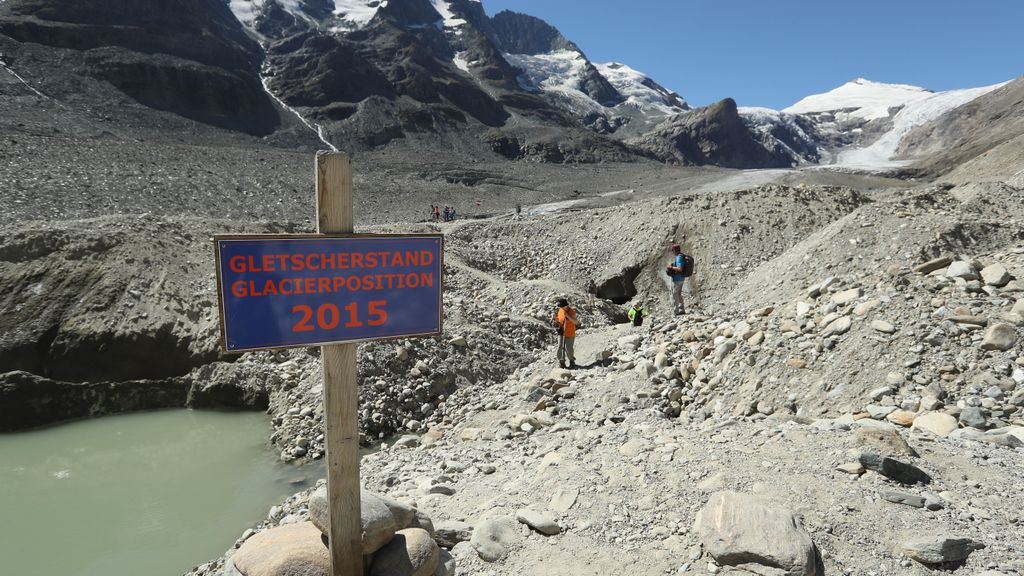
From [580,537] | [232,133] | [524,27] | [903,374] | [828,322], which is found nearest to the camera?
[580,537]

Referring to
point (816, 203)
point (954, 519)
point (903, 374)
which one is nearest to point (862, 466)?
point (954, 519)

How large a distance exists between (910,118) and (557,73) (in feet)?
292

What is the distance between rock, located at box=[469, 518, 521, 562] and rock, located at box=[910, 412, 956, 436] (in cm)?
396

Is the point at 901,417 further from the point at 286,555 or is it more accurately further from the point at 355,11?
the point at 355,11

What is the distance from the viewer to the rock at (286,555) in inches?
133

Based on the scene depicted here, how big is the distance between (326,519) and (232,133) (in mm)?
70450

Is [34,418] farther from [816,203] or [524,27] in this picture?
[524,27]

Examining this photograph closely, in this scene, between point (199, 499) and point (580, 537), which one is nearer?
point (580, 537)

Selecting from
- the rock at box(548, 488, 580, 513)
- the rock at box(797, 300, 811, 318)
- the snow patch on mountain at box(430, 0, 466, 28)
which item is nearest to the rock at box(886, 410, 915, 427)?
the rock at box(797, 300, 811, 318)

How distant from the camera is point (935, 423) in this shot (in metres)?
5.32

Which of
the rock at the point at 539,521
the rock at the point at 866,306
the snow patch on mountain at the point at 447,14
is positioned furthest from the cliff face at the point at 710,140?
the rock at the point at 539,521

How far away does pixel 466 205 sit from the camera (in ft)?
148

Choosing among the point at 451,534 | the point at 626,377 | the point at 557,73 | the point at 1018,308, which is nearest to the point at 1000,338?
the point at 1018,308

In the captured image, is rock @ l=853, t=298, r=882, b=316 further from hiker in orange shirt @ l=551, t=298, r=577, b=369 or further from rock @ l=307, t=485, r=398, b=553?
rock @ l=307, t=485, r=398, b=553
